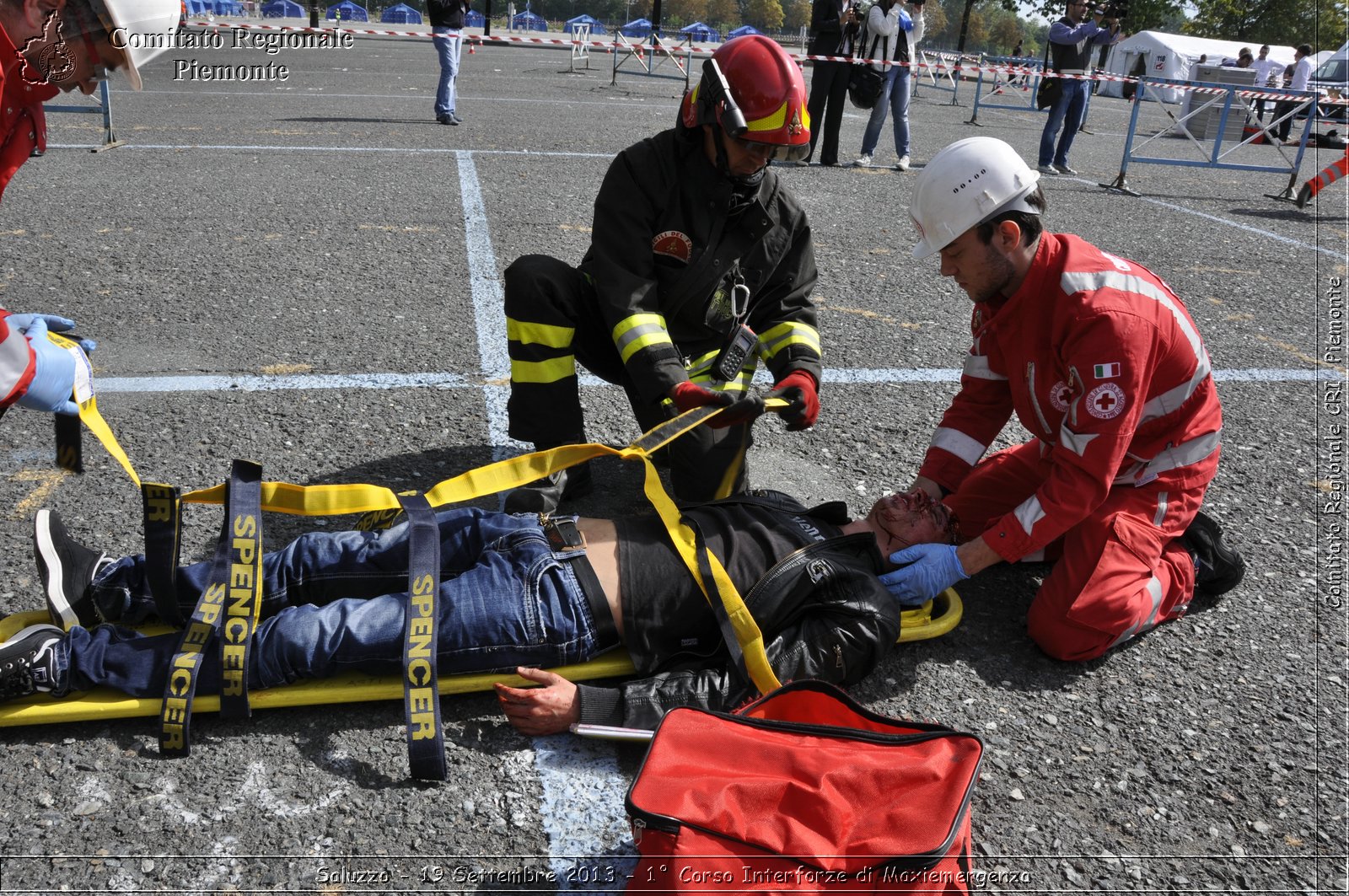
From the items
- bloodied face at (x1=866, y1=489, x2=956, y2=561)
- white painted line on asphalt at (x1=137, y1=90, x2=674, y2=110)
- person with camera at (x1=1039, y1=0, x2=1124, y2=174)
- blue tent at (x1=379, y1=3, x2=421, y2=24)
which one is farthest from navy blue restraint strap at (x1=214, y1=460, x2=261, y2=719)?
blue tent at (x1=379, y1=3, x2=421, y2=24)

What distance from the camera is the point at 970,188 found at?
2752 millimetres

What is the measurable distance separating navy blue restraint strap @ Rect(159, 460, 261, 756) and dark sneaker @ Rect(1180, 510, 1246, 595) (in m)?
2.89

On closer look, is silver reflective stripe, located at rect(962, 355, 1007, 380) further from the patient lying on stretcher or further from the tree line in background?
the tree line in background

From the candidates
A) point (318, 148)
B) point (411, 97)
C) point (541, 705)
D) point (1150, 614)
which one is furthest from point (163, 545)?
point (411, 97)

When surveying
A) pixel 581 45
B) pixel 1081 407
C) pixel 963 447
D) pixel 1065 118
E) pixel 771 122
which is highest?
pixel 581 45

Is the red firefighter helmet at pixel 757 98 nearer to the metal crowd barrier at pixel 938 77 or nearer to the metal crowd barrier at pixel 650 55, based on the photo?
the metal crowd barrier at pixel 650 55

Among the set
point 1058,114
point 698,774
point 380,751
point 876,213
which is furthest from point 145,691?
point 1058,114

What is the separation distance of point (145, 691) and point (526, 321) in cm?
165

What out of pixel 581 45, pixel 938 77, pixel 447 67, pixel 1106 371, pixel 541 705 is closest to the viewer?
pixel 541 705

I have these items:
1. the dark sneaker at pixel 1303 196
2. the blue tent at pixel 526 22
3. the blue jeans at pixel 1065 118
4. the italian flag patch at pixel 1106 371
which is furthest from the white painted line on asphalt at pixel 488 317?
the blue tent at pixel 526 22

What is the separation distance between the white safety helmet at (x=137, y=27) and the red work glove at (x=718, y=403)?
1.75 metres

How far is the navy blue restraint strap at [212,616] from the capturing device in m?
2.30

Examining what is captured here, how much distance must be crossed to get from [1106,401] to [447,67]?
1034cm

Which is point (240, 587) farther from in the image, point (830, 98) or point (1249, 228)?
point (1249, 228)
